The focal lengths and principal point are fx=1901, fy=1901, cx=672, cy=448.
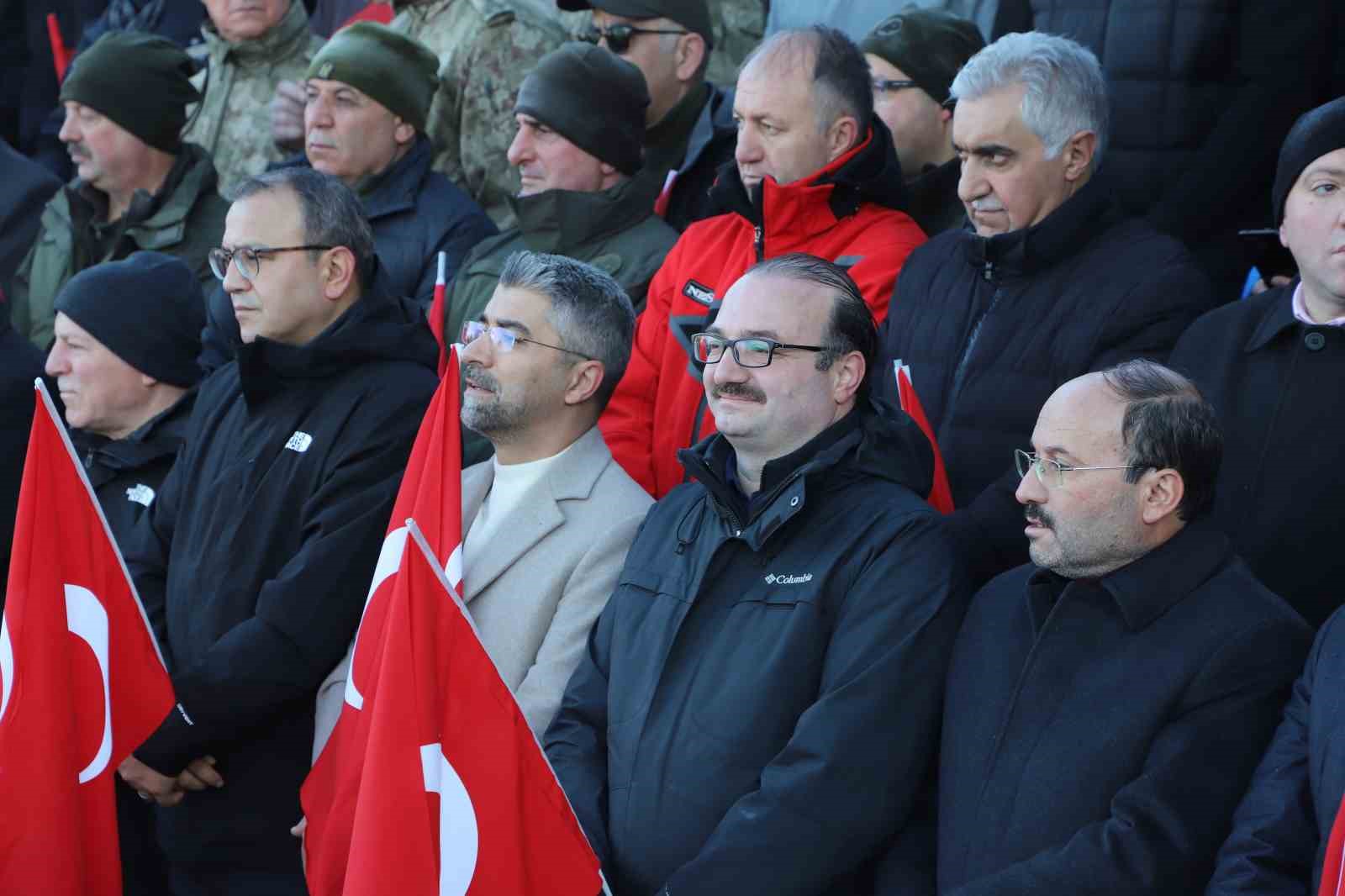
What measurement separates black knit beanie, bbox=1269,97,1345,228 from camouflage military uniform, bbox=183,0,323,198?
186 inches

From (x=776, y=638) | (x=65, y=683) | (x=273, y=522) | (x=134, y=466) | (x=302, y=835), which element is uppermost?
(x=776, y=638)

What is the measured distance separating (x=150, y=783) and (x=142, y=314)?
1.66 meters

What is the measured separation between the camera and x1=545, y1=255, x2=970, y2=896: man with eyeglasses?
3758mm

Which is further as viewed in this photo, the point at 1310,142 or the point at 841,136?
the point at 841,136

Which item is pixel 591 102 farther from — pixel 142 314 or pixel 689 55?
pixel 142 314

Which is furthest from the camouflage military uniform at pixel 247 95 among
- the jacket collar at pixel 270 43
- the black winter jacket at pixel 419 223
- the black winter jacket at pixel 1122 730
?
the black winter jacket at pixel 1122 730

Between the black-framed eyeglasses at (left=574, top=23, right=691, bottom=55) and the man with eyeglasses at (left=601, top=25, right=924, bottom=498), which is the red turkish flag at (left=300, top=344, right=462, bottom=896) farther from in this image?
the black-framed eyeglasses at (left=574, top=23, right=691, bottom=55)

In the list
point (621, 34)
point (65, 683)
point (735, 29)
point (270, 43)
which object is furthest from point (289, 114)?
point (65, 683)

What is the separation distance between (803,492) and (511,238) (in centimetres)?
237

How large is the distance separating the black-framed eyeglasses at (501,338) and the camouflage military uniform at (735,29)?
9.10 ft

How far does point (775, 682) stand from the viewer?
389cm

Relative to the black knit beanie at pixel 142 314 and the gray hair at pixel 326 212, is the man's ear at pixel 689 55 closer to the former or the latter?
the gray hair at pixel 326 212

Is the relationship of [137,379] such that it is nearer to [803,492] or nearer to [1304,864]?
[803,492]

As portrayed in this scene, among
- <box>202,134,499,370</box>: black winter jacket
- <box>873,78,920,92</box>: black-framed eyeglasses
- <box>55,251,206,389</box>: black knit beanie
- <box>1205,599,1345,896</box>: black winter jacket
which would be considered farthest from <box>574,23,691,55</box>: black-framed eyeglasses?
<box>1205,599,1345,896</box>: black winter jacket
